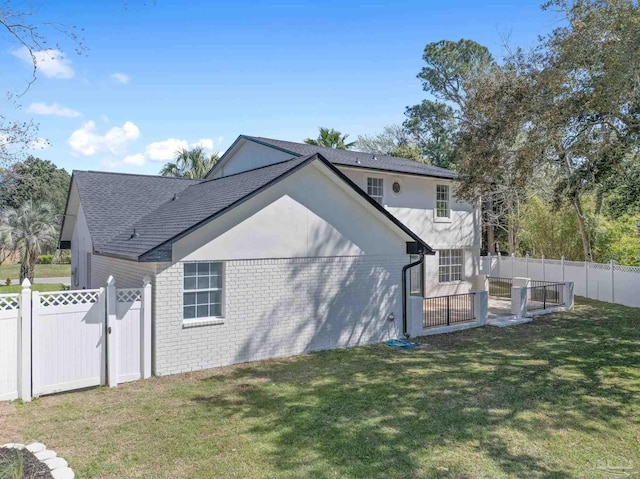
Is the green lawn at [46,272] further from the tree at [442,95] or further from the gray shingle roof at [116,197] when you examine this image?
the tree at [442,95]

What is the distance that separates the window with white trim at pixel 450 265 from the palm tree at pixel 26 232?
82.6 ft

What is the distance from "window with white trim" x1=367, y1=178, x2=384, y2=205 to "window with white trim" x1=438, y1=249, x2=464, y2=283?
474 centimetres

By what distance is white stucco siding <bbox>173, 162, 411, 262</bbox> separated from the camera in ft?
32.2

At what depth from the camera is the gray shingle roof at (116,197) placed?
44.2 feet

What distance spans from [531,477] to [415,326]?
7.92 meters

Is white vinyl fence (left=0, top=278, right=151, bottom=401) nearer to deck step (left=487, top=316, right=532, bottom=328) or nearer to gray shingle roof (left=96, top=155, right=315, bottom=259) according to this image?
gray shingle roof (left=96, top=155, right=315, bottom=259)

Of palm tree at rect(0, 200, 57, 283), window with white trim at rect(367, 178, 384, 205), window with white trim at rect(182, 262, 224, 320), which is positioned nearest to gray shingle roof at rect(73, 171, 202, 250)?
window with white trim at rect(182, 262, 224, 320)

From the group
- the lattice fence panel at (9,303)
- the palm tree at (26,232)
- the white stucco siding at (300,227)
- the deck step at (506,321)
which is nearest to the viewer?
the lattice fence panel at (9,303)

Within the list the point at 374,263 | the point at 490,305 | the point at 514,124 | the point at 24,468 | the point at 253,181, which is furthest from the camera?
the point at 490,305

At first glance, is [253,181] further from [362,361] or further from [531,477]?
[531,477]

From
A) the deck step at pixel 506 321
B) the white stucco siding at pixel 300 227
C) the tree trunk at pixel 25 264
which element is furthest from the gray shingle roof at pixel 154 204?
the tree trunk at pixel 25 264

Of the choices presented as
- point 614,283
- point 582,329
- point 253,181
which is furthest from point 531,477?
point 614,283

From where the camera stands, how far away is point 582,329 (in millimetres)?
14062

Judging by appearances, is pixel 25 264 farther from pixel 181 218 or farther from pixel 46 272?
pixel 181 218
